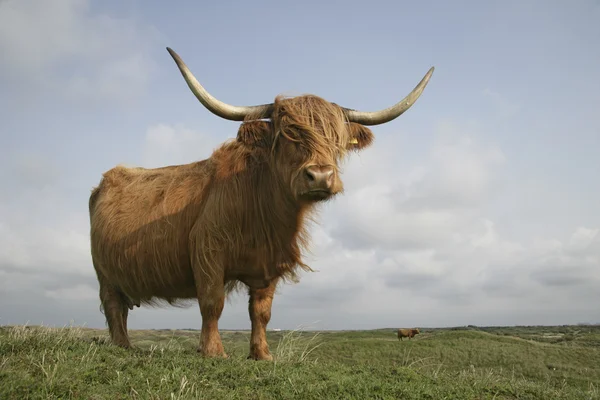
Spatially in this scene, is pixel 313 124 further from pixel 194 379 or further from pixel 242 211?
pixel 194 379

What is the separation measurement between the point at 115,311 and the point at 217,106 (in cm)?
370

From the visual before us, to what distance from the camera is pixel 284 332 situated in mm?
7371

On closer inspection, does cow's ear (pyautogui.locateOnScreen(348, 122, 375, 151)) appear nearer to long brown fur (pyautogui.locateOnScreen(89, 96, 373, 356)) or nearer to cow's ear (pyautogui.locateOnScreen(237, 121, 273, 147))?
long brown fur (pyautogui.locateOnScreen(89, 96, 373, 356))

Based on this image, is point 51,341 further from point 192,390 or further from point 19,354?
point 192,390

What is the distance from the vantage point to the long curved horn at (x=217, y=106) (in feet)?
19.8

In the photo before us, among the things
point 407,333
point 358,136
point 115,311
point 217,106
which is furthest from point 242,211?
point 407,333

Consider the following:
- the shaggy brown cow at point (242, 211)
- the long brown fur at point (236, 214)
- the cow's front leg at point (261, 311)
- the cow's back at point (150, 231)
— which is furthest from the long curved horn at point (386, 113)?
the cow's front leg at point (261, 311)

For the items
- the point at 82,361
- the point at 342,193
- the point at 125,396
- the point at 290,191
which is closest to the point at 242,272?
the point at 290,191

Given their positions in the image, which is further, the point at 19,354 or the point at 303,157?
the point at 303,157

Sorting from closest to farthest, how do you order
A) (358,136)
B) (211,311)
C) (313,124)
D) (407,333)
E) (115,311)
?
(313,124) < (211,311) < (358,136) < (115,311) < (407,333)

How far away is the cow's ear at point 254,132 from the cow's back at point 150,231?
903 mm

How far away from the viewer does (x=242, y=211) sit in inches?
233

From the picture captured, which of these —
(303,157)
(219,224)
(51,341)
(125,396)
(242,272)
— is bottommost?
(125,396)

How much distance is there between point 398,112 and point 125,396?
4.61 metres
